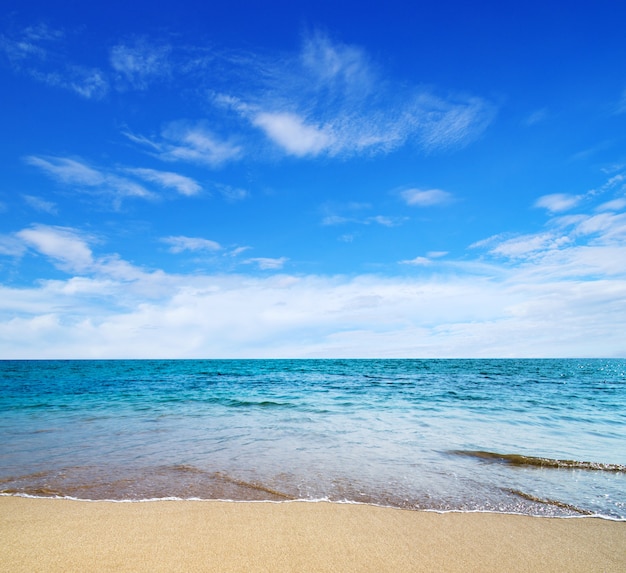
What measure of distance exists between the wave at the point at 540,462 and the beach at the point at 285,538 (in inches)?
107

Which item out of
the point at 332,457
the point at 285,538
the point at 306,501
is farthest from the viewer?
the point at 332,457

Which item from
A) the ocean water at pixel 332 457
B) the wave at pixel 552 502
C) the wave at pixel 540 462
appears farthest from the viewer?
the wave at pixel 540 462

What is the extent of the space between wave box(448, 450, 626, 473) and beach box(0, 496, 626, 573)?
272cm

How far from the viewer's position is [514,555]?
3.84 metres

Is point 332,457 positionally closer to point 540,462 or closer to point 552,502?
point 552,502

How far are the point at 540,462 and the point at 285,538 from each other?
5.76m

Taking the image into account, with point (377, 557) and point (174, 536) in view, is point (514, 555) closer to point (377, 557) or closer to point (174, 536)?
point (377, 557)

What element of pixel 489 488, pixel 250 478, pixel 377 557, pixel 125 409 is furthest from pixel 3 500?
pixel 125 409

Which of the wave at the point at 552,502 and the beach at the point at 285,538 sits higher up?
the beach at the point at 285,538

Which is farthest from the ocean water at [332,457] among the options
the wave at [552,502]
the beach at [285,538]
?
the beach at [285,538]

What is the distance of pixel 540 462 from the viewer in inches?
292

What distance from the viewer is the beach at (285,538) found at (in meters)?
3.55

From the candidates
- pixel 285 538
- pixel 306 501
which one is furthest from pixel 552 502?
pixel 285 538

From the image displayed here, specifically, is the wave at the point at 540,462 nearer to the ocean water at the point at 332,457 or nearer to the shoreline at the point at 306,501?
the ocean water at the point at 332,457
